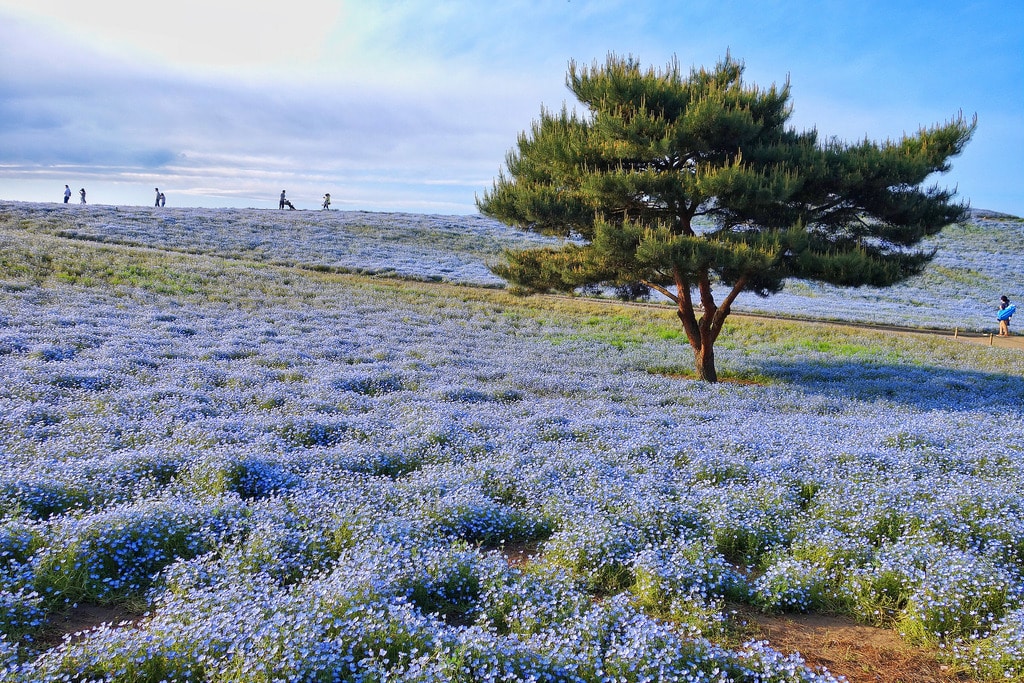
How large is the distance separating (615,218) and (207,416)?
429 inches

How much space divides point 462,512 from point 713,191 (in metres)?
10.7

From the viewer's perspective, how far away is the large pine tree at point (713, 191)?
13820mm

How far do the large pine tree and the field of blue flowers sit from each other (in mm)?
2873

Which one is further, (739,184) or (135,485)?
(739,184)

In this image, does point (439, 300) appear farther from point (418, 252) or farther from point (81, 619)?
point (81, 619)

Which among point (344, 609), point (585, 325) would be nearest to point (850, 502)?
point (344, 609)

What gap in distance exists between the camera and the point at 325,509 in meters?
5.65

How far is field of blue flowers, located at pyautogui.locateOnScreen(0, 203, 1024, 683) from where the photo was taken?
148 inches

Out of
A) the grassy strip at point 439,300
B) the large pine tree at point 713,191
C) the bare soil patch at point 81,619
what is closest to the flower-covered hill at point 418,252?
the grassy strip at point 439,300

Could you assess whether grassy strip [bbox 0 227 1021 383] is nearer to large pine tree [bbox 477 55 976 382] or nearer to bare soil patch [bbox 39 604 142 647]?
large pine tree [bbox 477 55 976 382]

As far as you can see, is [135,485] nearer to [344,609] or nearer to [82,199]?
[344,609]

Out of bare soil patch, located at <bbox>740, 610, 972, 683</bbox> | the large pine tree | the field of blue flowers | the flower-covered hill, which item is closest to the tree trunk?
the large pine tree

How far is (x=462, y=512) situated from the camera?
583cm

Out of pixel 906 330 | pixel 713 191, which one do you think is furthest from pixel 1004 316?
pixel 713 191
